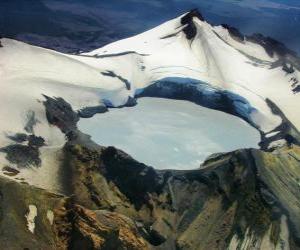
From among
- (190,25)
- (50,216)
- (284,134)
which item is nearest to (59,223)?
(50,216)

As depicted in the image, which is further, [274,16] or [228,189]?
[274,16]

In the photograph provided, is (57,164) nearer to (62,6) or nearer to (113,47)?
(113,47)

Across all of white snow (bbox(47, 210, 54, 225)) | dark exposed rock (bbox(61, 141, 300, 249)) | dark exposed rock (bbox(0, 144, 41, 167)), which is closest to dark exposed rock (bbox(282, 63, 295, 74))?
dark exposed rock (bbox(61, 141, 300, 249))

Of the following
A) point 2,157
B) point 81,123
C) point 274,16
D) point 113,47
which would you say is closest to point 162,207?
point 2,157

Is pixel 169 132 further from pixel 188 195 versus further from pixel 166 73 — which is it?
pixel 188 195

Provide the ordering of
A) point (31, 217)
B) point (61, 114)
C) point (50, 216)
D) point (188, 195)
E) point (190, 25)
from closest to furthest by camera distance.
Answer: point (31, 217), point (50, 216), point (188, 195), point (61, 114), point (190, 25)
